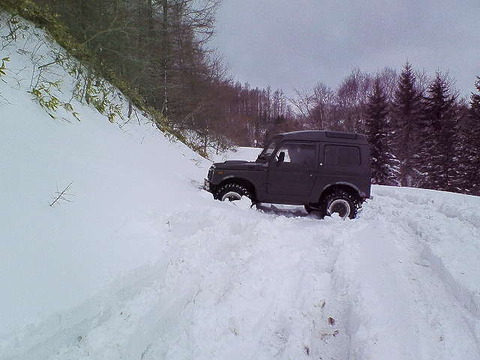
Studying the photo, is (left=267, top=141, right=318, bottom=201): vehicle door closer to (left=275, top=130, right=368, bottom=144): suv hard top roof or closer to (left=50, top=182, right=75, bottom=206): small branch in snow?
(left=275, top=130, right=368, bottom=144): suv hard top roof

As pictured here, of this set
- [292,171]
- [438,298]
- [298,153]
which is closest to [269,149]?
[298,153]

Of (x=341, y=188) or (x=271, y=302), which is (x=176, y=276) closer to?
(x=271, y=302)

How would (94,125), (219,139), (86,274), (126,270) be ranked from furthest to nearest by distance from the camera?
(219,139)
(94,125)
(126,270)
(86,274)

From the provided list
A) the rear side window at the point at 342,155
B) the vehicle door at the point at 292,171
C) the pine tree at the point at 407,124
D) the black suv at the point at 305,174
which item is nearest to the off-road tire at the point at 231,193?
the black suv at the point at 305,174

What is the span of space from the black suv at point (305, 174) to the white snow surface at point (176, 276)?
1.73m

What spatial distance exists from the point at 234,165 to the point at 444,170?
23169mm

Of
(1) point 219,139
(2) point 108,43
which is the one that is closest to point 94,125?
(2) point 108,43

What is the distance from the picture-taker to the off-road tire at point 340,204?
644 centimetres

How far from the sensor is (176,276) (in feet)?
10.1

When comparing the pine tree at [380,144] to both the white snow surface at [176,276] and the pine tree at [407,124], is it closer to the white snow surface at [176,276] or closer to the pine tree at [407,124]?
the pine tree at [407,124]

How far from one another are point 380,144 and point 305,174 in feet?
68.7

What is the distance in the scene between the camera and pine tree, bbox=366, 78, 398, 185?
2369 centimetres

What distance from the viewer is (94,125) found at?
18.1 feet

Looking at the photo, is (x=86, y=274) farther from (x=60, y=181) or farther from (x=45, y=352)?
(x=60, y=181)
